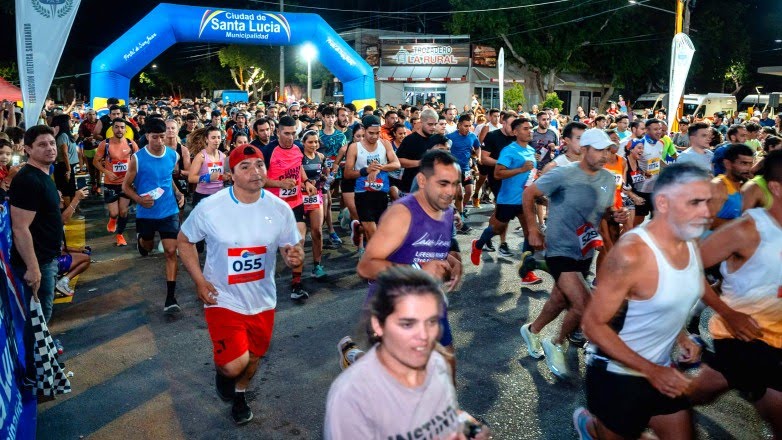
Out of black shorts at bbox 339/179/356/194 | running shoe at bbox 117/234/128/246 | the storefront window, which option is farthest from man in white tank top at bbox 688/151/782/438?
the storefront window

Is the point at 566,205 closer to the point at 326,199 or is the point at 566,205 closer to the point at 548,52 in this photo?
the point at 326,199

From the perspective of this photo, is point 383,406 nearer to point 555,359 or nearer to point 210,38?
point 555,359

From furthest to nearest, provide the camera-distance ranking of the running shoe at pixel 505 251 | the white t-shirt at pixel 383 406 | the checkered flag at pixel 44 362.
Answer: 1. the running shoe at pixel 505 251
2. the checkered flag at pixel 44 362
3. the white t-shirt at pixel 383 406

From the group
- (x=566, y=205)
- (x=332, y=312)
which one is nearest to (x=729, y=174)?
(x=566, y=205)

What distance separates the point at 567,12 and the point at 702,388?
3548 centimetres

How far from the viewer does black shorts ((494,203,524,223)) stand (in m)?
7.69

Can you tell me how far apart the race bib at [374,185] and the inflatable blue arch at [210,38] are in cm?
1319

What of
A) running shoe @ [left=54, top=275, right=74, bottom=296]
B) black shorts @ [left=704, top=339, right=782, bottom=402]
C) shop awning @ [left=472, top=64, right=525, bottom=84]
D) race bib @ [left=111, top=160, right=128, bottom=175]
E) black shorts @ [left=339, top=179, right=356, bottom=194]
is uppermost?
shop awning @ [left=472, top=64, right=525, bottom=84]

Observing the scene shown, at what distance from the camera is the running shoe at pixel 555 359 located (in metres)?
4.71

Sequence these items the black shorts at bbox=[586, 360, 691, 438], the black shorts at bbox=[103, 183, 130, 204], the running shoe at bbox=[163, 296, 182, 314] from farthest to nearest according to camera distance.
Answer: the black shorts at bbox=[103, 183, 130, 204] < the running shoe at bbox=[163, 296, 182, 314] < the black shorts at bbox=[586, 360, 691, 438]

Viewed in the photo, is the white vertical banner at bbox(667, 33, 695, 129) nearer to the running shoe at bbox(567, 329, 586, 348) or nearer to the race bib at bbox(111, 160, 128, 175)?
the running shoe at bbox(567, 329, 586, 348)

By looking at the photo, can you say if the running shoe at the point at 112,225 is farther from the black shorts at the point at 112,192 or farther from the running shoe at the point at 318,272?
the running shoe at the point at 318,272

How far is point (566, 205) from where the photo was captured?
5.01 metres

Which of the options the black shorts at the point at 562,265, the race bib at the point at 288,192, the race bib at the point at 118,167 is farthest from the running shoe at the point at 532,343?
the race bib at the point at 118,167
